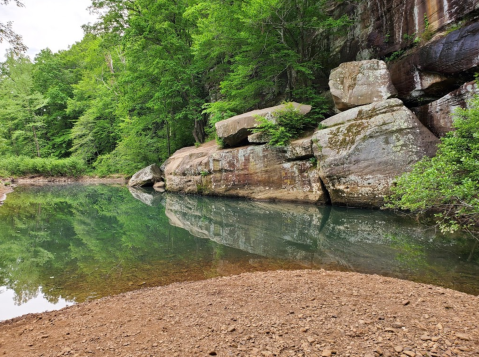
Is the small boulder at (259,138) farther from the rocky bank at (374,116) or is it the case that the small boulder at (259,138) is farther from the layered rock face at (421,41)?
the layered rock face at (421,41)

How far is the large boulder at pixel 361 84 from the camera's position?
35.2 ft

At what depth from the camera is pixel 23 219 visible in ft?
33.4

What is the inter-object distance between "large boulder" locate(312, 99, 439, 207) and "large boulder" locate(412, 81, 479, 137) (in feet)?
1.73

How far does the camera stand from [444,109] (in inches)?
361

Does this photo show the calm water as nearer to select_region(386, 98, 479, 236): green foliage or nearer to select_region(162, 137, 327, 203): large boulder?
select_region(386, 98, 479, 236): green foliage

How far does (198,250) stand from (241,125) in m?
8.77

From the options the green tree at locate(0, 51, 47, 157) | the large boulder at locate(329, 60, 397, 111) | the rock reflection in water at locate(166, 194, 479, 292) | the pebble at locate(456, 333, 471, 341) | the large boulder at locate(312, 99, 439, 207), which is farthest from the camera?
the green tree at locate(0, 51, 47, 157)

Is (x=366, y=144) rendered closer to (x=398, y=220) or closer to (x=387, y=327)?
A: (x=398, y=220)

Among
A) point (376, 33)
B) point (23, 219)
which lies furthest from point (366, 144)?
point (23, 219)

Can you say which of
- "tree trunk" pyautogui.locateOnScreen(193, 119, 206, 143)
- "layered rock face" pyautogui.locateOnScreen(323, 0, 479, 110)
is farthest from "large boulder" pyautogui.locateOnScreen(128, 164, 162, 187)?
"layered rock face" pyautogui.locateOnScreen(323, 0, 479, 110)

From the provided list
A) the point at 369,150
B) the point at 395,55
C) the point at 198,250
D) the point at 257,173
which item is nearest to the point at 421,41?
the point at 395,55

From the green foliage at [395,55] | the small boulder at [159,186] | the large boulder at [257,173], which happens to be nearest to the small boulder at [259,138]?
the large boulder at [257,173]

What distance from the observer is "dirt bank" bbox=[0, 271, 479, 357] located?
2.24m

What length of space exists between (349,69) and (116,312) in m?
11.9
